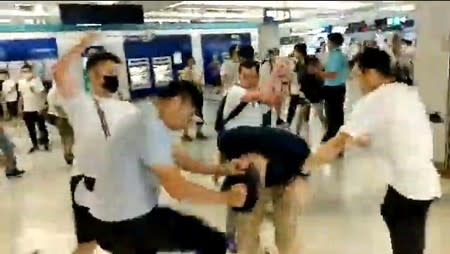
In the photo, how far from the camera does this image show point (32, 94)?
5.03 meters

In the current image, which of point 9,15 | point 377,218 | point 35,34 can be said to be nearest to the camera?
point 9,15

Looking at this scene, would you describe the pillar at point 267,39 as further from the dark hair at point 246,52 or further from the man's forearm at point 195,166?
the man's forearm at point 195,166

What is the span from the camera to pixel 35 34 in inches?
151

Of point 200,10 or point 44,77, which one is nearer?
point 200,10

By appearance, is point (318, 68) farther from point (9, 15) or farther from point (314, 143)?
point (9, 15)

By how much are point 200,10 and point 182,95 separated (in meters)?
0.52

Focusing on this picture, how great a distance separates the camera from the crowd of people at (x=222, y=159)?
275 cm

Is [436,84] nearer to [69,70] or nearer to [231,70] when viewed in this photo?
[231,70]

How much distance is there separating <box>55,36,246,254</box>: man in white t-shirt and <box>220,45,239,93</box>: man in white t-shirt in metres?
0.81

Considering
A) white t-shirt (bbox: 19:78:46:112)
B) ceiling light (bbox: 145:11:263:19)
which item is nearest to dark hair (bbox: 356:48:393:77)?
ceiling light (bbox: 145:11:263:19)

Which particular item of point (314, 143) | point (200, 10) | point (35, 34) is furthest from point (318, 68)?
point (35, 34)

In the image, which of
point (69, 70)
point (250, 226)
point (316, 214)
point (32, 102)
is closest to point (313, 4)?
point (69, 70)

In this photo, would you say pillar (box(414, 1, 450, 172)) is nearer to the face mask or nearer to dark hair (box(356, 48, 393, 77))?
dark hair (box(356, 48, 393, 77))

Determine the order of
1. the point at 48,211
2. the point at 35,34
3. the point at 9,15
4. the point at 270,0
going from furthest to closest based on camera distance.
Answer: the point at 48,211 → the point at 35,34 → the point at 9,15 → the point at 270,0
